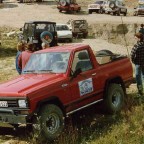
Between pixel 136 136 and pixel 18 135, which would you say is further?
pixel 18 135

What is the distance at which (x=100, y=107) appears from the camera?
419 inches

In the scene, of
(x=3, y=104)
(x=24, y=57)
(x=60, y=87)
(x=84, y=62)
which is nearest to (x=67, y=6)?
(x=24, y=57)

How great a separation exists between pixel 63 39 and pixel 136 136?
949 inches

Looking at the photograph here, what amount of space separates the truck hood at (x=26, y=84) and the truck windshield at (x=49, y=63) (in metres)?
0.22

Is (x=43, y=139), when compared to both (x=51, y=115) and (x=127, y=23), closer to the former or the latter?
(x=51, y=115)

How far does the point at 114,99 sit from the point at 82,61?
1490 millimetres

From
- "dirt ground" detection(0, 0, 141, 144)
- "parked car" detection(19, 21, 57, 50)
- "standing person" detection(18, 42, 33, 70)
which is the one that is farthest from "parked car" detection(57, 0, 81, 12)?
"standing person" detection(18, 42, 33, 70)

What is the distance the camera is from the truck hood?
8617 millimetres

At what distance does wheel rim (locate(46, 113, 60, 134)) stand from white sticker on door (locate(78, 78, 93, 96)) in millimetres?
1153

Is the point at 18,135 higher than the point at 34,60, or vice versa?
the point at 34,60

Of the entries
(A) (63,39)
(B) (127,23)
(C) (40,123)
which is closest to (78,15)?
(B) (127,23)

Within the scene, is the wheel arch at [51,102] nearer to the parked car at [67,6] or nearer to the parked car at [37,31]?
the parked car at [37,31]

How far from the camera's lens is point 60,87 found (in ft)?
29.8

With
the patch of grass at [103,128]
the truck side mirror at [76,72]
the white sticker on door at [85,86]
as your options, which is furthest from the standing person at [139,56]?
the truck side mirror at [76,72]
